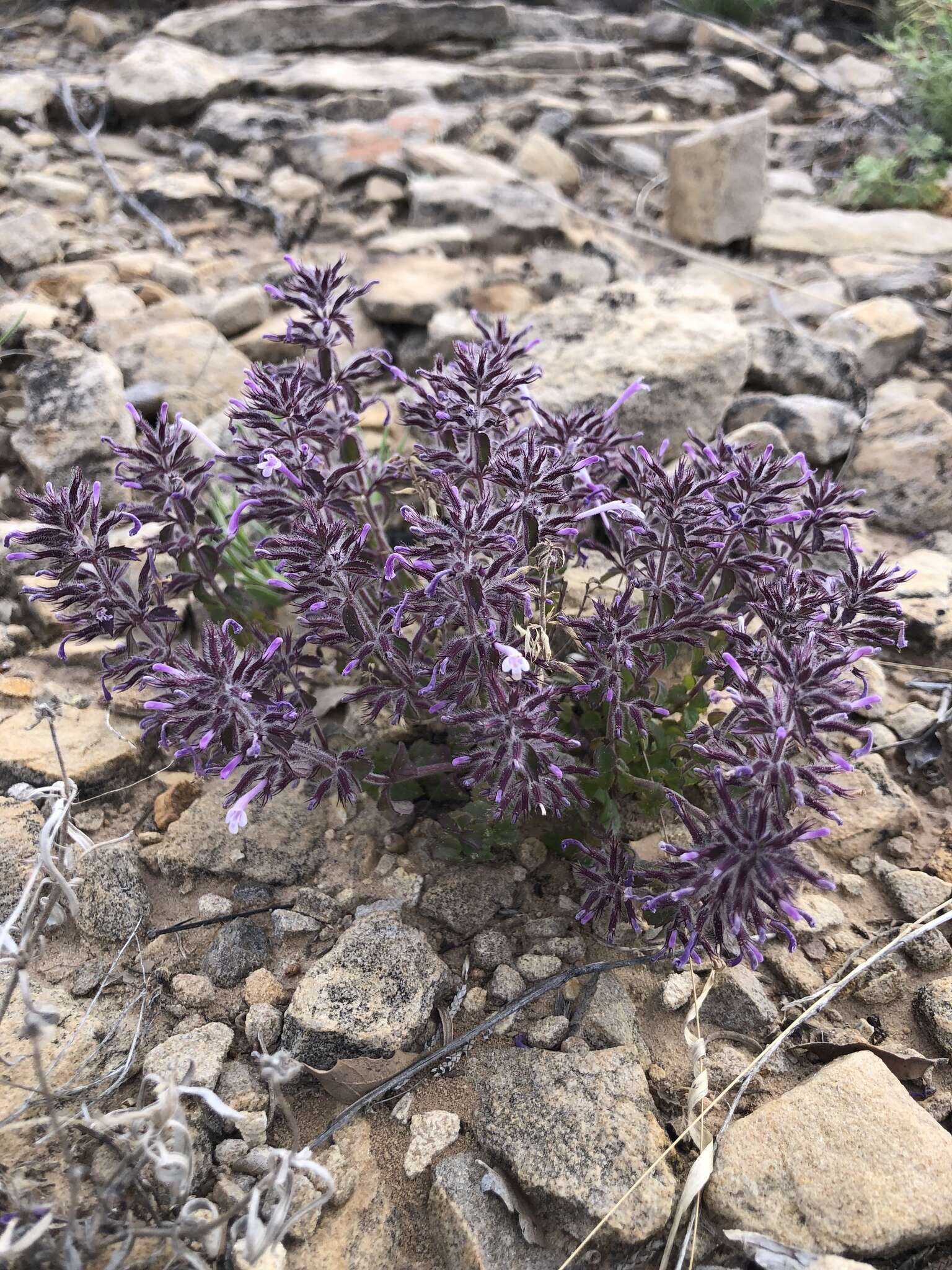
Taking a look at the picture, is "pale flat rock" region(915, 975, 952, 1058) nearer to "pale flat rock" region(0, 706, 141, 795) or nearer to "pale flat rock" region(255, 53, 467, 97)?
"pale flat rock" region(0, 706, 141, 795)

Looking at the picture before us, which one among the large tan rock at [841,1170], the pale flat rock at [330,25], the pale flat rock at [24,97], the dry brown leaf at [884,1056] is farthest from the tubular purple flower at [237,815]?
the pale flat rock at [330,25]

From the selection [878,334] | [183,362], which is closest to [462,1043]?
[183,362]

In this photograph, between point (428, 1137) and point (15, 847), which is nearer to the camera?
point (428, 1137)

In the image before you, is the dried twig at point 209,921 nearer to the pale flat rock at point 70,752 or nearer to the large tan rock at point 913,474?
the pale flat rock at point 70,752

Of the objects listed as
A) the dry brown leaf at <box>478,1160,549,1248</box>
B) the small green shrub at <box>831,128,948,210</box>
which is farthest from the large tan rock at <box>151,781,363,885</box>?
the small green shrub at <box>831,128,948,210</box>


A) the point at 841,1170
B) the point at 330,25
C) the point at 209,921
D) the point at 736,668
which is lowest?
the point at 209,921

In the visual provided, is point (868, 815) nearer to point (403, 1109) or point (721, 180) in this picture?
point (403, 1109)

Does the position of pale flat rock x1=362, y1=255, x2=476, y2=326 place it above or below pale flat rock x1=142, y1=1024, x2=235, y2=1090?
above
